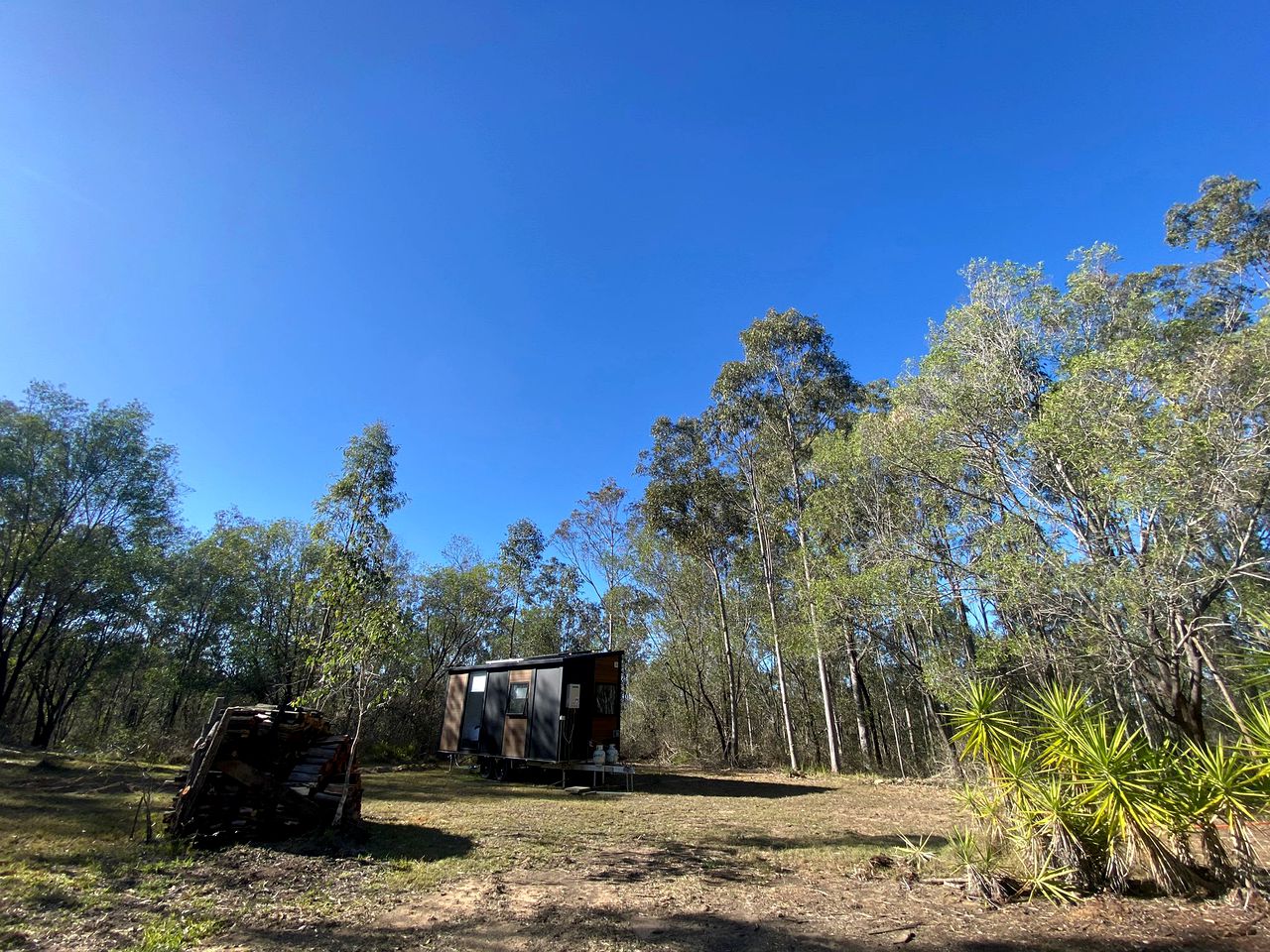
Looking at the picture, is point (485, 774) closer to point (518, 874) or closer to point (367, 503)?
point (367, 503)

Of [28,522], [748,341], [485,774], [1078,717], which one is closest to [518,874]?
[1078,717]

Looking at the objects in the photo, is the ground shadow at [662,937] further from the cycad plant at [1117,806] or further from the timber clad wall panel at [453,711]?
the timber clad wall panel at [453,711]

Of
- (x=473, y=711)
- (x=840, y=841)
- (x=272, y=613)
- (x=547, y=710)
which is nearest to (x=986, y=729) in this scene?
(x=840, y=841)

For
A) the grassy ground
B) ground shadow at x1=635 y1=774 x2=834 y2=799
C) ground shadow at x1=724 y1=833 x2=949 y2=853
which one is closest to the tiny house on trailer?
ground shadow at x1=635 y1=774 x2=834 y2=799

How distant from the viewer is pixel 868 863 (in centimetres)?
565

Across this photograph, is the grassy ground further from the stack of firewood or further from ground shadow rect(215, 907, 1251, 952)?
the stack of firewood

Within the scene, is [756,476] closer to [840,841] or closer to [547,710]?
[547,710]

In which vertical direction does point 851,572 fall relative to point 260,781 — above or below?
above

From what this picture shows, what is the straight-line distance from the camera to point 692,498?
21000 millimetres

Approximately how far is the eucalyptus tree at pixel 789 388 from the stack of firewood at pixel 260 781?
47.7ft

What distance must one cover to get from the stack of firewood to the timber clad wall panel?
30.9 ft

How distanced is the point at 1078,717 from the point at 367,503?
49.3 ft

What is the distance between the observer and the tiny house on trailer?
13297 millimetres

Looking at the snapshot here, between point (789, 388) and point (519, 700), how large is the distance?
42.3 feet
